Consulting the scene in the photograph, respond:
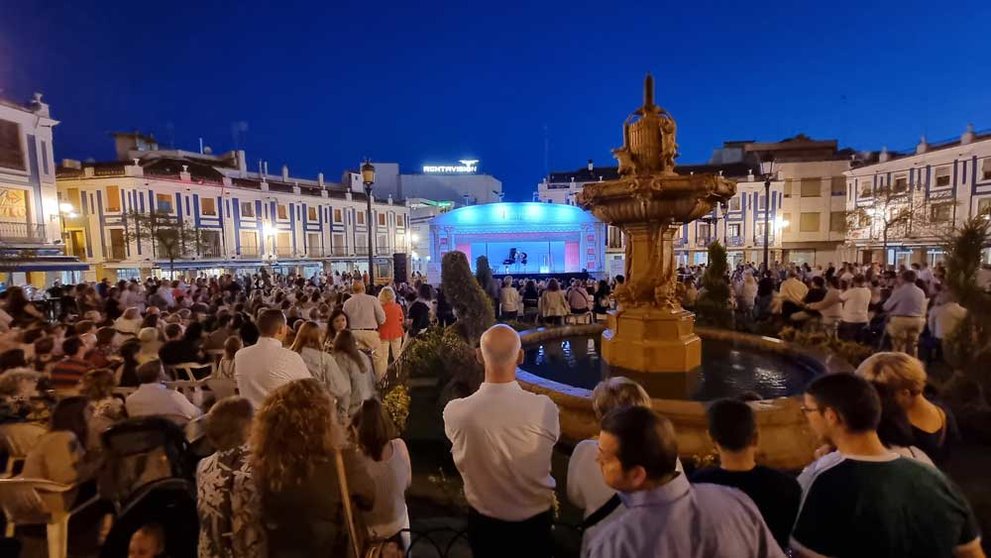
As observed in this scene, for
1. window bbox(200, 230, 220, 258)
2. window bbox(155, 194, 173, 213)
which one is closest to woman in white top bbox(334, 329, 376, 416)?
window bbox(155, 194, 173, 213)

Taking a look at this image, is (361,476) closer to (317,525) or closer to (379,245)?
(317,525)

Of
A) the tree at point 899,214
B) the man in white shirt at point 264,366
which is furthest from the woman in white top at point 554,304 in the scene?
the tree at point 899,214

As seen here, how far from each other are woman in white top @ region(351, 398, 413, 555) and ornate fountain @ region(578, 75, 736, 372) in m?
4.71

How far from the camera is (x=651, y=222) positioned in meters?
6.77

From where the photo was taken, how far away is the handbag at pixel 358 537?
2211 mm

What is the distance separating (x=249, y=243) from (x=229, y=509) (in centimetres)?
3878

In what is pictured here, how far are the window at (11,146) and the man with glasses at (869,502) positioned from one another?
3065 centimetres

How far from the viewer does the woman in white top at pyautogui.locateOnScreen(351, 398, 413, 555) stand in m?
2.50

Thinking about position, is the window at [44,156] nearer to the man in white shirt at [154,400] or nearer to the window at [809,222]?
the man in white shirt at [154,400]

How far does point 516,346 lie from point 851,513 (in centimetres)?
149

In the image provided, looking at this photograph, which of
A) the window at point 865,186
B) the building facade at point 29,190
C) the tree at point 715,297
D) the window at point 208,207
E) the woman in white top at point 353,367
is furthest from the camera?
the window at point 208,207

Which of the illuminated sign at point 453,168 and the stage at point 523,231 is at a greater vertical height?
the illuminated sign at point 453,168

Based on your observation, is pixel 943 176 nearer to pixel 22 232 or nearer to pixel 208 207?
pixel 208 207

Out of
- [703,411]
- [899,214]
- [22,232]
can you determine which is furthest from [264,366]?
[899,214]
